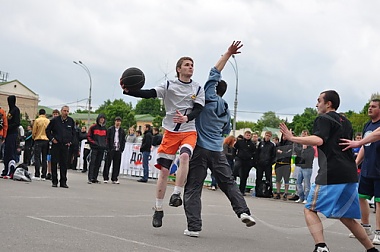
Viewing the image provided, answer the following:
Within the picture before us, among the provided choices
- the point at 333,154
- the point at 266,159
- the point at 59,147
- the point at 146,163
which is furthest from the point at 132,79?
the point at 146,163

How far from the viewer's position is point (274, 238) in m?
7.77

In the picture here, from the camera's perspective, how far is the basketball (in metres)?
7.11

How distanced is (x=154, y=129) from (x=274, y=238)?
45.2ft

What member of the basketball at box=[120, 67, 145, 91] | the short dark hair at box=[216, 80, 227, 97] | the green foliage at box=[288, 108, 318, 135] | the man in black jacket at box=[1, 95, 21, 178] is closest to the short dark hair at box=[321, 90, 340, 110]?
the short dark hair at box=[216, 80, 227, 97]

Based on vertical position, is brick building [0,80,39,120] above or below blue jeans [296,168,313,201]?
above

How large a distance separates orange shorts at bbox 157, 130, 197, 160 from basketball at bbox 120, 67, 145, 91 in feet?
2.51

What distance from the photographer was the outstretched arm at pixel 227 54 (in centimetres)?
780

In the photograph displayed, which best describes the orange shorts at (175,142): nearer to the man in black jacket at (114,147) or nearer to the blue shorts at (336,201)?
the blue shorts at (336,201)

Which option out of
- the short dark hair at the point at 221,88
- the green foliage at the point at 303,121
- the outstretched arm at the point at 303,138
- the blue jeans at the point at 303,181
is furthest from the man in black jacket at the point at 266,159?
the green foliage at the point at 303,121

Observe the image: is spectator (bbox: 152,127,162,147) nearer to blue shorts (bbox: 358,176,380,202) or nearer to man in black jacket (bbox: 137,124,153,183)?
man in black jacket (bbox: 137,124,153,183)

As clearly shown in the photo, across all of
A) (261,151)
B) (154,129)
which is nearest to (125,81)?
(261,151)

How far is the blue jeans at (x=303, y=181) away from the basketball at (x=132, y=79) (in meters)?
9.96

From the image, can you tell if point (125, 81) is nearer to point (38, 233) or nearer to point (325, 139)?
point (38, 233)

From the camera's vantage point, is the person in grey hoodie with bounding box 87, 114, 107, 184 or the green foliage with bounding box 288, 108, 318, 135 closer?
the person in grey hoodie with bounding box 87, 114, 107, 184
